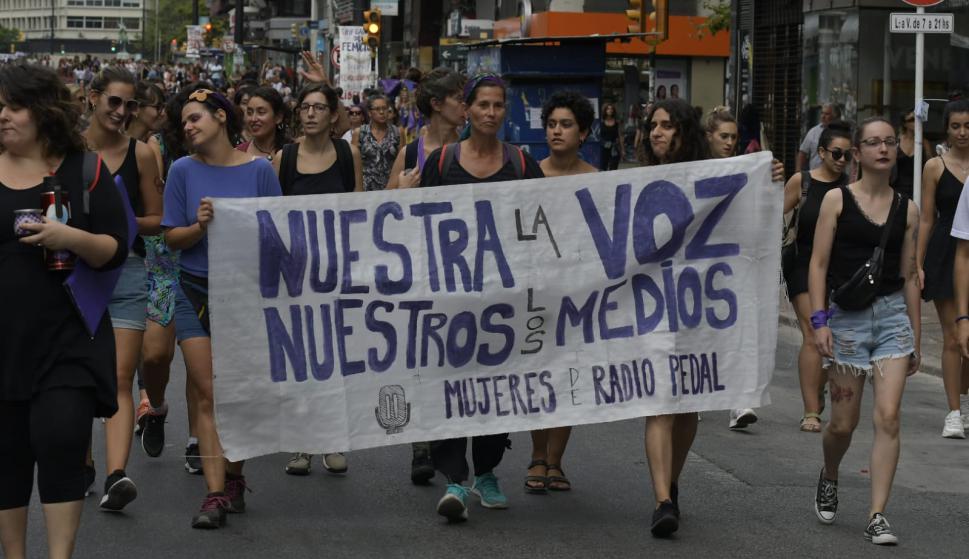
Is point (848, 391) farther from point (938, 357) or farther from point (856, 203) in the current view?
point (938, 357)

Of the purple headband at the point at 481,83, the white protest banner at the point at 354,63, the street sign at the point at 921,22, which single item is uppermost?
the white protest banner at the point at 354,63

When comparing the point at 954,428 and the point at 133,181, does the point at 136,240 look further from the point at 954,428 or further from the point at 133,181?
the point at 954,428

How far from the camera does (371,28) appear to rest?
26656mm

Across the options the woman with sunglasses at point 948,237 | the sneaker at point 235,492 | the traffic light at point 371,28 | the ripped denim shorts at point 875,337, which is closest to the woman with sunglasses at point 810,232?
the woman with sunglasses at point 948,237

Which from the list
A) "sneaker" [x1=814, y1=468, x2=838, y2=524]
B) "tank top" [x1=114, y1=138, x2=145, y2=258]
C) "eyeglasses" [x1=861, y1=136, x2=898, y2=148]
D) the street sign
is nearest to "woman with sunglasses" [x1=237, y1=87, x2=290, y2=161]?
"tank top" [x1=114, y1=138, x2=145, y2=258]

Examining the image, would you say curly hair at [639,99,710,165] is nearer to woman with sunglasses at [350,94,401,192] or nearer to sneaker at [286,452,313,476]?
sneaker at [286,452,313,476]

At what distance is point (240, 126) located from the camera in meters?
7.09

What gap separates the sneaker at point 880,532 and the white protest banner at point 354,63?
22391 mm

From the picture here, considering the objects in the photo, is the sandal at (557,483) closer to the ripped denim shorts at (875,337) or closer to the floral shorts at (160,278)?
the ripped denim shorts at (875,337)

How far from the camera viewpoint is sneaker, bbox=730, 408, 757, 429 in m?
9.09

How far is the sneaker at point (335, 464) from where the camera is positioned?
25.5ft

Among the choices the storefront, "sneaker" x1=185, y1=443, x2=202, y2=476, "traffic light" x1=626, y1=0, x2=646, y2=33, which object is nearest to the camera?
"sneaker" x1=185, y1=443, x2=202, y2=476

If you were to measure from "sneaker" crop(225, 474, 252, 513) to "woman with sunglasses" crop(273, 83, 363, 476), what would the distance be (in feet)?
2.73

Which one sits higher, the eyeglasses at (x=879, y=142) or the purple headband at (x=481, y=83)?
the purple headband at (x=481, y=83)
